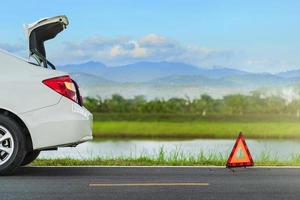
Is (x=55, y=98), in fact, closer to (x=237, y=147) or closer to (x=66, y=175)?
(x=66, y=175)

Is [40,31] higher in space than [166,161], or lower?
higher

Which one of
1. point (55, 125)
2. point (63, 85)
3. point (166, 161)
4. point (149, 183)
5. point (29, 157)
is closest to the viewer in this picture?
point (149, 183)

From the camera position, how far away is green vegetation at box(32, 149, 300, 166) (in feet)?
40.5

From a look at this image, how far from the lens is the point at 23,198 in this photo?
329 inches

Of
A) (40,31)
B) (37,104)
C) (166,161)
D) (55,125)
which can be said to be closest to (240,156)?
(166,161)

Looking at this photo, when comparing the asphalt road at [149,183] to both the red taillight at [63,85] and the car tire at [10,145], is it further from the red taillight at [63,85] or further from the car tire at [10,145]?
the red taillight at [63,85]

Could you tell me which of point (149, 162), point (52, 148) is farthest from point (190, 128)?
point (52, 148)

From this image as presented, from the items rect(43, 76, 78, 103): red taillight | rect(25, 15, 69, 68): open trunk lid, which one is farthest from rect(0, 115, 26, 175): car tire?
rect(25, 15, 69, 68): open trunk lid

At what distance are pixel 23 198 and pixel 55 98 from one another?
2.21m

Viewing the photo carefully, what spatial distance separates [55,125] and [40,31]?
58.8 inches

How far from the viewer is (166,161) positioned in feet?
42.1

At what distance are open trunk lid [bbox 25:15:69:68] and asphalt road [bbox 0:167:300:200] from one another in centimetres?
172

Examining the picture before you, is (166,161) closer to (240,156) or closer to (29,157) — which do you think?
(240,156)

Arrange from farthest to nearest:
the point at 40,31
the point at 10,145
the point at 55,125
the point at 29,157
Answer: the point at 29,157, the point at 40,31, the point at 55,125, the point at 10,145
